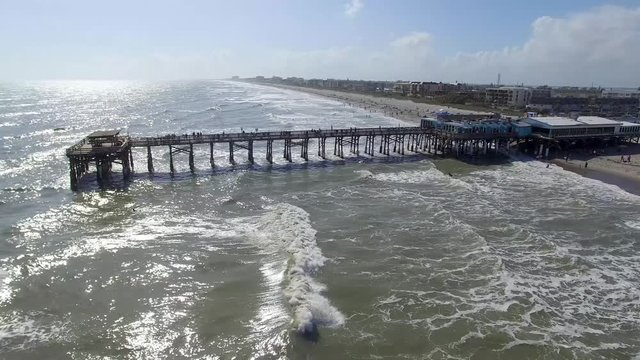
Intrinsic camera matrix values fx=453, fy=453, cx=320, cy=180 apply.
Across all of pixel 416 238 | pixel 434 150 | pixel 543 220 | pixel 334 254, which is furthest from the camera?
pixel 434 150

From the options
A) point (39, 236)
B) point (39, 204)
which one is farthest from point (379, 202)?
point (39, 204)

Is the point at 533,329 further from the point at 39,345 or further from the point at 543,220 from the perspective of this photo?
the point at 39,345

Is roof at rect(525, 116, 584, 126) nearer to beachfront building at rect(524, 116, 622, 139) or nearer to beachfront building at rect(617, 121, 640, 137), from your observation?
beachfront building at rect(524, 116, 622, 139)

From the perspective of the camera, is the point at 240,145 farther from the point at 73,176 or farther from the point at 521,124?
the point at 521,124

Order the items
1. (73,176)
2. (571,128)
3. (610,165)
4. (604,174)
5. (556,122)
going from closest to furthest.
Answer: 1. (73,176)
2. (604,174)
3. (610,165)
4. (571,128)
5. (556,122)

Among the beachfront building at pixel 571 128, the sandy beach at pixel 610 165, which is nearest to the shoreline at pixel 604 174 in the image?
the sandy beach at pixel 610 165

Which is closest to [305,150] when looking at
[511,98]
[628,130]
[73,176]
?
[73,176]
